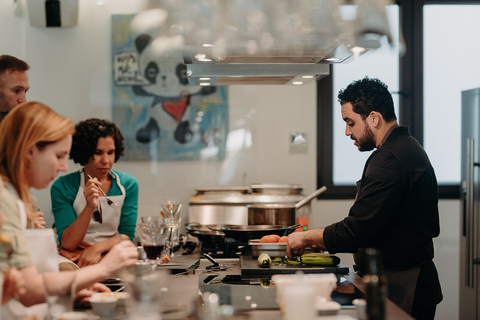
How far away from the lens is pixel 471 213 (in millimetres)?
3816

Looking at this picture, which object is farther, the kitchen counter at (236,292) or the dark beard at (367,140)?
the dark beard at (367,140)

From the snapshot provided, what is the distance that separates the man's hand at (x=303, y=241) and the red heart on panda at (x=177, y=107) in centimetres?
219

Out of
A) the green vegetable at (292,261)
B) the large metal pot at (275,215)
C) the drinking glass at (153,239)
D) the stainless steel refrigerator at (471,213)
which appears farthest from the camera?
the stainless steel refrigerator at (471,213)

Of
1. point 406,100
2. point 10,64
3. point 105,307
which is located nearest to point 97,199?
point 10,64

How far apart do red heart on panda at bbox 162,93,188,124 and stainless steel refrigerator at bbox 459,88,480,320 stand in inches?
83.9

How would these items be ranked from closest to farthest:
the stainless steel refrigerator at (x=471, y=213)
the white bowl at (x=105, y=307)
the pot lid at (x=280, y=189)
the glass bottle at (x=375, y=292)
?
the glass bottle at (x=375, y=292), the white bowl at (x=105, y=307), the stainless steel refrigerator at (x=471, y=213), the pot lid at (x=280, y=189)

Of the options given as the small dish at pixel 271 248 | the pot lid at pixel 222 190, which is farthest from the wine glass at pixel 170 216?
the pot lid at pixel 222 190

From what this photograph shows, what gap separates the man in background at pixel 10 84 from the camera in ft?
9.40

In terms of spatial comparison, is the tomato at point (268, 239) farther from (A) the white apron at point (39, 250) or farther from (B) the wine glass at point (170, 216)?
(A) the white apron at point (39, 250)

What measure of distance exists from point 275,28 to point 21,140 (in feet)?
3.52

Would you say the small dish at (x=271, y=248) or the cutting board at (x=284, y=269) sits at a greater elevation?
the small dish at (x=271, y=248)

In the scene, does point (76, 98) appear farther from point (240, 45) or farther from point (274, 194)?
point (240, 45)

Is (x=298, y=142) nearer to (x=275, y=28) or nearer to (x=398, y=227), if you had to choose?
(x=398, y=227)

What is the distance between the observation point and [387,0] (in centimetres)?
204
